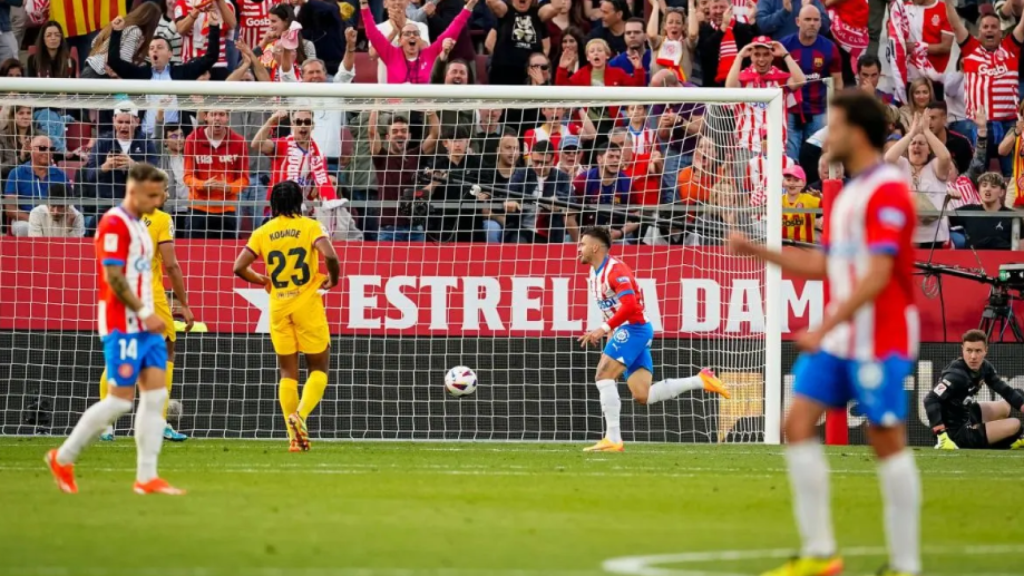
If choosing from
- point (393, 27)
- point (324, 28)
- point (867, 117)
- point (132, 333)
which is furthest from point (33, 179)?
point (867, 117)

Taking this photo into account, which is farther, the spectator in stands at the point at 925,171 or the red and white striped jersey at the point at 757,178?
the spectator in stands at the point at 925,171

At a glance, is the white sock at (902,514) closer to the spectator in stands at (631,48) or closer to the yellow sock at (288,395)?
the yellow sock at (288,395)

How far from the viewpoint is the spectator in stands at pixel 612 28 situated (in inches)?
820

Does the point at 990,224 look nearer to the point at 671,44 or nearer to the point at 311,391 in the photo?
the point at 671,44

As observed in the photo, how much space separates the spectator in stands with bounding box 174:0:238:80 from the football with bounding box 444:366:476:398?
242 inches

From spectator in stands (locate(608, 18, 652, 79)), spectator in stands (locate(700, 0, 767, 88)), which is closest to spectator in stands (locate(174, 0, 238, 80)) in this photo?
spectator in stands (locate(608, 18, 652, 79))

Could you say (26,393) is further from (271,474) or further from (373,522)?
(373,522)

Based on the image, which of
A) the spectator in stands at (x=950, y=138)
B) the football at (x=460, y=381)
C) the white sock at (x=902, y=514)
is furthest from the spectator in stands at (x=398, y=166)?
the white sock at (x=902, y=514)

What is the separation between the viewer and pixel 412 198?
1812cm

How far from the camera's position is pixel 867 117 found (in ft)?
21.5

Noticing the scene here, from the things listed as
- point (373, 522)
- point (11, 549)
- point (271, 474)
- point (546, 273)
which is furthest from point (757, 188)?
point (11, 549)

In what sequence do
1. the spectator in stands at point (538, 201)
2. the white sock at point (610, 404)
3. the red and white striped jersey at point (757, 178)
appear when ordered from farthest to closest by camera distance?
1. the spectator in stands at point (538, 201)
2. the red and white striped jersey at point (757, 178)
3. the white sock at point (610, 404)

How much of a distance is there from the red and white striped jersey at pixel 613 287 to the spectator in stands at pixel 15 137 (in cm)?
705

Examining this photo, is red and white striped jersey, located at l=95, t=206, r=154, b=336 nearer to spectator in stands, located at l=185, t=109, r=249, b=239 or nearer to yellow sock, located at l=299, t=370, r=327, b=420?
yellow sock, located at l=299, t=370, r=327, b=420
